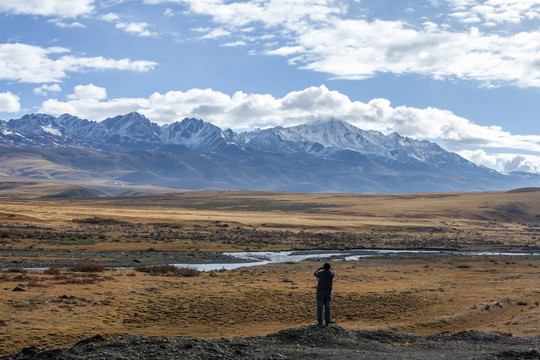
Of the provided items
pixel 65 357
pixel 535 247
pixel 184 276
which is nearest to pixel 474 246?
pixel 535 247

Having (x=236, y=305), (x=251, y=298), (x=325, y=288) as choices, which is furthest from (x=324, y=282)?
(x=251, y=298)

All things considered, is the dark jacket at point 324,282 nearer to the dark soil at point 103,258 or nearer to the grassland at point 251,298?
the grassland at point 251,298

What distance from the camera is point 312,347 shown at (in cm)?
1680

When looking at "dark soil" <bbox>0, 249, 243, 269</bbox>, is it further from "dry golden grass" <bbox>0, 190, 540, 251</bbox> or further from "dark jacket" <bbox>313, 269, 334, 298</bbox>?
"dark jacket" <bbox>313, 269, 334, 298</bbox>

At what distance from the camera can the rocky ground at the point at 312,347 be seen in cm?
1447

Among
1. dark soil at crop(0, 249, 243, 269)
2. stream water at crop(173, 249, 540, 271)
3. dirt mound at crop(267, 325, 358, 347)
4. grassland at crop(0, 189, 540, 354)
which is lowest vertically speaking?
stream water at crop(173, 249, 540, 271)

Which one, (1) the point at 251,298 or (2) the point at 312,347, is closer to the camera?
(2) the point at 312,347

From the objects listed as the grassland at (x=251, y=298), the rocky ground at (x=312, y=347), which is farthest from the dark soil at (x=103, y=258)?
the rocky ground at (x=312, y=347)

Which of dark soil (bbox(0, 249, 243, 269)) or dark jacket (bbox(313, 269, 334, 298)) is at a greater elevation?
dark jacket (bbox(313, 269, 334, 298))

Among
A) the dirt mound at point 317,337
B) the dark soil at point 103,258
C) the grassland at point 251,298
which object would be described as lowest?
the dark soil at point 103,258

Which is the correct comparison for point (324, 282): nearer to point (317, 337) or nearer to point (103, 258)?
point (317, 337)

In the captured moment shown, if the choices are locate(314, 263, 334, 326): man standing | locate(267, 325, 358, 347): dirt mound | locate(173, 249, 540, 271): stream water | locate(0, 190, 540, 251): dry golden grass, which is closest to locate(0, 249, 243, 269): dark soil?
locate(173, 249, 540, 271): stream water

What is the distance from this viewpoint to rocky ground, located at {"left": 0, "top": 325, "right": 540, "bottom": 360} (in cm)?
1447

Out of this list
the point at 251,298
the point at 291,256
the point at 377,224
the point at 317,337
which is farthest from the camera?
the point at 377,224
